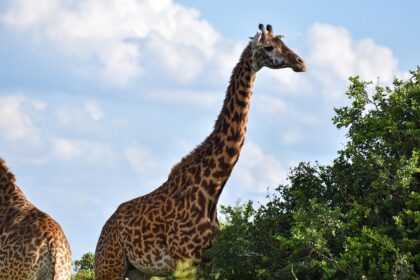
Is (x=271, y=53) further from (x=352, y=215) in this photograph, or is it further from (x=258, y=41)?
(x=352, y=215)

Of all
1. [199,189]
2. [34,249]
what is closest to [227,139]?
[199,189]

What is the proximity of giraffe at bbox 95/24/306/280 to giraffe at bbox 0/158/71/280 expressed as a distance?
146 cm

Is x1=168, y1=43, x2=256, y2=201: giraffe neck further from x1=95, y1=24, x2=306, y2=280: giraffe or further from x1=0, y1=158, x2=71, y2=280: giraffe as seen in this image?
x1=0, y1=158, x2=71, y2=280: giraffe

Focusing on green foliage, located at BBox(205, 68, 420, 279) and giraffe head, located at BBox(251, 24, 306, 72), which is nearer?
green foliage, located at BBox(205, 68, 420, 279)

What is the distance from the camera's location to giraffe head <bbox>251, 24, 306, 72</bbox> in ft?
49.2

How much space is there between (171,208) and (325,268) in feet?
10.9

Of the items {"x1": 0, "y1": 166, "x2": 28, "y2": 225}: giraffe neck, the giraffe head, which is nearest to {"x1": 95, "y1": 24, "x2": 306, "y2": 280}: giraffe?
the giraffe head

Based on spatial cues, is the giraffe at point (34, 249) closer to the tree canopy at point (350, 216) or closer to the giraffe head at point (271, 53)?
the tree canopy at point (350, 216)

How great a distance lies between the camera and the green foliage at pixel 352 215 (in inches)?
529

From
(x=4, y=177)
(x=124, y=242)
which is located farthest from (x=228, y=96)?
(x=4, y=177)

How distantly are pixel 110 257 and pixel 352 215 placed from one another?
15.4 ft

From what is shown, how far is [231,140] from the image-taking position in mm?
15523

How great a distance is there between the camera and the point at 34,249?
55.2 feet

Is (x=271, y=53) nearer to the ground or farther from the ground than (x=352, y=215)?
farther from the ground
